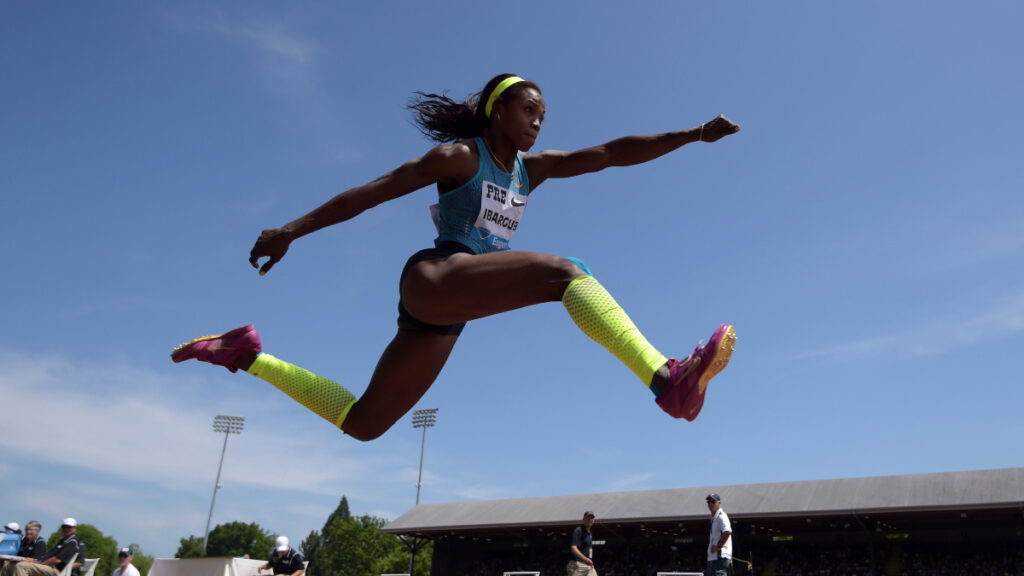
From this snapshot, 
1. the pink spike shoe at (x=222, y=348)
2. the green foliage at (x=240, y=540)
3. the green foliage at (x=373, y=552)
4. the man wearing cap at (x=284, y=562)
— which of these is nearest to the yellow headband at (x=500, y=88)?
the pink spike shoe at (x=222, y=348)

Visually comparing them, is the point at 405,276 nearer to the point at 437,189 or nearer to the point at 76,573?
the point at 437,189

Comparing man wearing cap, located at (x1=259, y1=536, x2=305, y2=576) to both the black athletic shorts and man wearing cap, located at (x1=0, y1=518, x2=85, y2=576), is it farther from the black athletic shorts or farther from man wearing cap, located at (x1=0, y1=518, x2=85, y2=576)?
the black athletic shorts

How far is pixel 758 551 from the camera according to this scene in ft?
85.0

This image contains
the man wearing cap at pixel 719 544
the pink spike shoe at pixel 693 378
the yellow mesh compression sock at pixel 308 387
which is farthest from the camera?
the man wearing cap at pixel 719 544

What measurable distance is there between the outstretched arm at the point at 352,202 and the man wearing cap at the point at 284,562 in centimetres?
827

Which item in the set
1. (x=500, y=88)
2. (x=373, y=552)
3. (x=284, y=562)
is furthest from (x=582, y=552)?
(x=373, y=552)

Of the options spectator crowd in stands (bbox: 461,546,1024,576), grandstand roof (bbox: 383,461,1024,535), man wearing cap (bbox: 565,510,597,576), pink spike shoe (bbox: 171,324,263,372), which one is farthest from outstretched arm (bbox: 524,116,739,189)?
spectator crowd in stands (bbox: 461,546,1024,576)

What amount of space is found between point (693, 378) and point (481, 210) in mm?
1261

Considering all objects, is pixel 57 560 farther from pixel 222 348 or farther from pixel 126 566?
pixel 222 348

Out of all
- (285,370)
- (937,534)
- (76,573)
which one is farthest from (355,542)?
(285,370)

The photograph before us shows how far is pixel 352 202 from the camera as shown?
2961 mm

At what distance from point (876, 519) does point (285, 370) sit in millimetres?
22002

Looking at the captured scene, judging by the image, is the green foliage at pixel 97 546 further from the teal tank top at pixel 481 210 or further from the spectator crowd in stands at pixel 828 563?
the teal tank top at pixel 481 210

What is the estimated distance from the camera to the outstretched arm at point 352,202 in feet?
9.70
